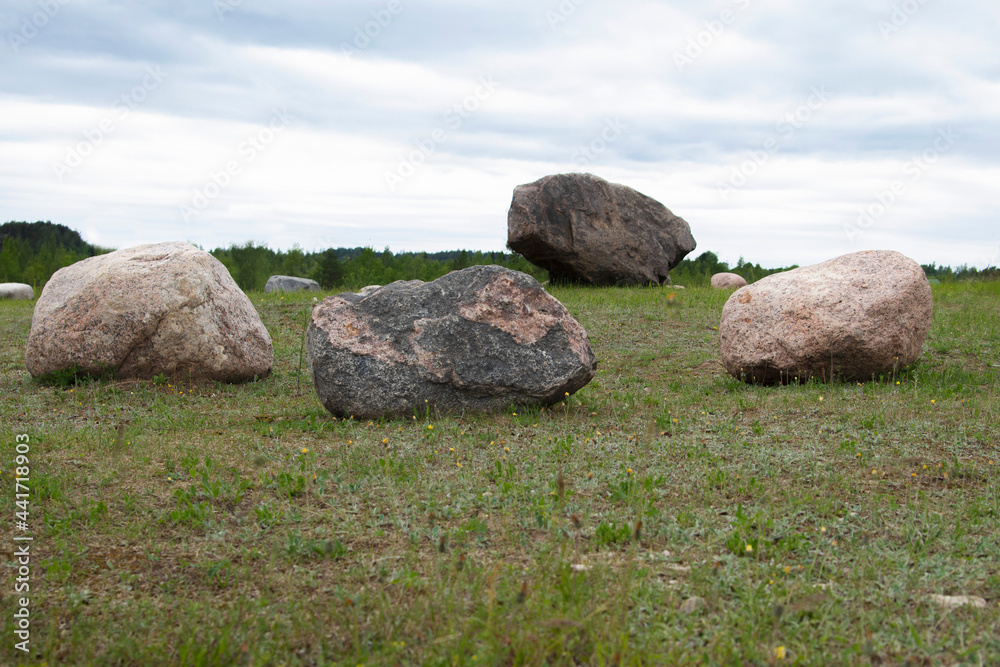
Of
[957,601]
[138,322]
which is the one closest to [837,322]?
[957,601]

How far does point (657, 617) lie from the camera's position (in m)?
3.84

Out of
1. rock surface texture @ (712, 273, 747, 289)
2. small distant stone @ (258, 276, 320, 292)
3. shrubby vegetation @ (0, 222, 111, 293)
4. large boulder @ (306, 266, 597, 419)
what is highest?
shrubby vegetation @ (0, 222, 111, 293)

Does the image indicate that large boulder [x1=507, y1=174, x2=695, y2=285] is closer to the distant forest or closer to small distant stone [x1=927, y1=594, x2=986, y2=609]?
the distant forest

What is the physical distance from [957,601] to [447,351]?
18.6ft

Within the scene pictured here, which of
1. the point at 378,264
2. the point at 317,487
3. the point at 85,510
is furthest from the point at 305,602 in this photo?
the point at 378,264

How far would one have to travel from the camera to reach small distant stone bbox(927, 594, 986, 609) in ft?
12.9

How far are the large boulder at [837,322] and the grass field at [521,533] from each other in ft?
2.48

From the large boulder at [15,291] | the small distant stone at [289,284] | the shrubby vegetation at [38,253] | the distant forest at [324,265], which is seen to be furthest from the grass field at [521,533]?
the shrubby vegetation at [38,253]

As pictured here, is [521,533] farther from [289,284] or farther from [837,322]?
[289,284]

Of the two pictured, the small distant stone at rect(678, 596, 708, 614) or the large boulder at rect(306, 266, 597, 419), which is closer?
the small distant stone at rect(678, 596, 708, 614)

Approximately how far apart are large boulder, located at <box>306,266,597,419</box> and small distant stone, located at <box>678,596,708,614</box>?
481cm

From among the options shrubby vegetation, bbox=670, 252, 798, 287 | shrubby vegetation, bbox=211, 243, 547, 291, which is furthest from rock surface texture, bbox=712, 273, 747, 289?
shrubby vegetation, bbox=211, 243, 547, 291

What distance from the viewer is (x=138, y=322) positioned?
10.8m

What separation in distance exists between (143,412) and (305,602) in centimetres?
629
